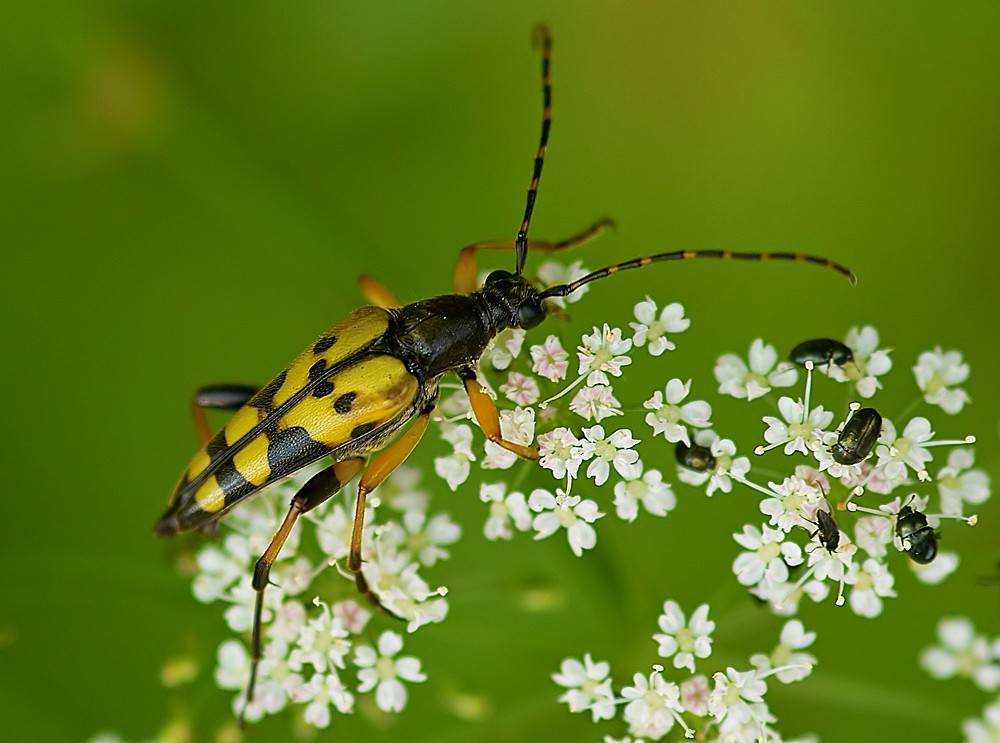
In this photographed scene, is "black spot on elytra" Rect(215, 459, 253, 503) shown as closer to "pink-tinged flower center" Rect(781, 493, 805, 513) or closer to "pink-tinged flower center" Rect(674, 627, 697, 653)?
"pink-tinged flower center" Rect(674, 627, 697, 653)

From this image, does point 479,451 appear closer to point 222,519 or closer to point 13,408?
point 222,519

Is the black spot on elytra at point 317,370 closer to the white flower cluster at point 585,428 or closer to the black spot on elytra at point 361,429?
the black spot on elytra at point 361,429

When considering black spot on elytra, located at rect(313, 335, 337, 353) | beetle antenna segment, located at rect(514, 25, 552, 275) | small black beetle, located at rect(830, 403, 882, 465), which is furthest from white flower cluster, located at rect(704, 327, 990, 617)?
black spot on elytra, located at rect(313, 335, 337, 353)

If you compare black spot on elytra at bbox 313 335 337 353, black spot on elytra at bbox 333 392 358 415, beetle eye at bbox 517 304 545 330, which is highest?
black spot on elytra at bbox 313 335 337 353

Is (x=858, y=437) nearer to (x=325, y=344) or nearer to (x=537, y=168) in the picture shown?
(x=537, y=168)

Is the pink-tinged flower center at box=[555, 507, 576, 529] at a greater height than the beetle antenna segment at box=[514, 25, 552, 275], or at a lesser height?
lesser

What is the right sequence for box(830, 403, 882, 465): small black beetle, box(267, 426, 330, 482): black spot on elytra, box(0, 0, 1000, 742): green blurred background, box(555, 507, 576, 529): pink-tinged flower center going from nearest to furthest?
box(830, 403, 882, 465): small black beetle
box(555, 507, 576, 529): pink-tinged flower center
box(267, 426, 330, 482): black spot on elytra
box(0, 0, 1000, 742): green blurred background
